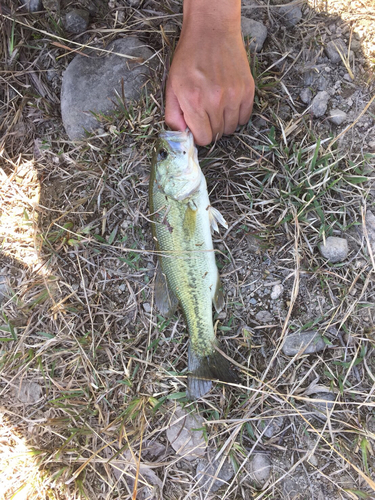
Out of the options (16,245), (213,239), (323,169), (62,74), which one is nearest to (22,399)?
(16,245)

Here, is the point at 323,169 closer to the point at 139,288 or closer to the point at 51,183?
the point at 139,288

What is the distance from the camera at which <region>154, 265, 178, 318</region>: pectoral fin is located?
3039 mm

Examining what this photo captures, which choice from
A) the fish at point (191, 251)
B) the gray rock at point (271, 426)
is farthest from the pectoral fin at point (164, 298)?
the gray rock at point (271, 426)

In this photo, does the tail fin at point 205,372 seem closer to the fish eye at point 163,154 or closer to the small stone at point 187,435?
the small stone at point 187,435

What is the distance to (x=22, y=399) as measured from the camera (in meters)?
3.29

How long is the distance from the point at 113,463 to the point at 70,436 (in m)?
0.44

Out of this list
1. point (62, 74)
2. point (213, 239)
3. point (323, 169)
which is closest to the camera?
point (323, 169)

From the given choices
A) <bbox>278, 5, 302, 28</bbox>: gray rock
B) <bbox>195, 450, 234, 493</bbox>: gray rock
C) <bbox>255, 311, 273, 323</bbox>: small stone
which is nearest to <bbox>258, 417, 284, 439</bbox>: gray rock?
<bbox>195, 450, 234, 493</bbox>: gray rock

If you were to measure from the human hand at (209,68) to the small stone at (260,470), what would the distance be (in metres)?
2.71

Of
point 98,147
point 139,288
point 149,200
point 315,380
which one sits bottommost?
point 315,380

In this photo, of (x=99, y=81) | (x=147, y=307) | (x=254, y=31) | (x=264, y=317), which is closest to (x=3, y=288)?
(x=147, y=307)

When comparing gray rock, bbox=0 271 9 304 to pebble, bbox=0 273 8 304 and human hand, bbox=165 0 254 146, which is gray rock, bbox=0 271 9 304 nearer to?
pebble, bbox=0 273 8 304

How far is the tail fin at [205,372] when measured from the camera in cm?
295

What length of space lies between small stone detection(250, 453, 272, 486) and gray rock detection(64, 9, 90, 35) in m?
4.05
